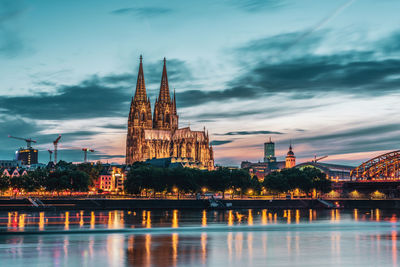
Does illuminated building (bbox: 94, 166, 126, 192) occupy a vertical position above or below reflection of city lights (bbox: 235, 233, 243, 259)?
above

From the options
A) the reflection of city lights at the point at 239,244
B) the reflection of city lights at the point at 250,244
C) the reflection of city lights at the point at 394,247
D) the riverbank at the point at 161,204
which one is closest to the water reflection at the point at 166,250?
the reflection of city lights at the point at 239,244

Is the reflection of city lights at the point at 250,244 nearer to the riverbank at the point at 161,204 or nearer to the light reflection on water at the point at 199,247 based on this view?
the light reflection on water at the point at 199,247

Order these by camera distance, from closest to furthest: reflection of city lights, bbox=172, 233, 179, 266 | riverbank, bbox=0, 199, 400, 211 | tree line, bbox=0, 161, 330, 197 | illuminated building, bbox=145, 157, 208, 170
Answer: reflection of city lights, bbox=172, 233, 179, 266, riverbank, bbox=0, 199, 400, 211, tree line, bbox=0, 161, 330, 197, illuminated building, bbox=145, 157, 208, 170

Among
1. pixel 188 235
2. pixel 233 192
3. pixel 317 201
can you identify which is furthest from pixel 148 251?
pixel 233 192

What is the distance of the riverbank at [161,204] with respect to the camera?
10329 centimetres

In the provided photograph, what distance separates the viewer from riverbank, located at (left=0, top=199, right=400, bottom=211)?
103 metres

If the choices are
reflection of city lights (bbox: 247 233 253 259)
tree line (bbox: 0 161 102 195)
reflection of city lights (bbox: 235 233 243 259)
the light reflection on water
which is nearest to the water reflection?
the light reflection on water

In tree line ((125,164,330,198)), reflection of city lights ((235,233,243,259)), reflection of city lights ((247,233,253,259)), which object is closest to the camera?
reflection of city lights ((235,233,243,259))


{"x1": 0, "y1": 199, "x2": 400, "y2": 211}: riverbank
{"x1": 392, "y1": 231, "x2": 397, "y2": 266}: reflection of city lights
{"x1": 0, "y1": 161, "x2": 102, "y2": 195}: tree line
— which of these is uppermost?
{"x1": 0, "y1": 161, "x2": 102, "y2": 195}: tree line

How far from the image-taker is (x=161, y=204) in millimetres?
111438

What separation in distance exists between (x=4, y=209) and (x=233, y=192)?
189 feet

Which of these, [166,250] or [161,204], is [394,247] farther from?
[161,204]

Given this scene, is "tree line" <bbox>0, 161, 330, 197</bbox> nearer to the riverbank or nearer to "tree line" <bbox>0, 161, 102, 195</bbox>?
"tree line" <bbox>0, 161, 102, 195</bbox>

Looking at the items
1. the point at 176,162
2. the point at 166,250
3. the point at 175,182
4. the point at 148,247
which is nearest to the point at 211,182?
the point at 175,182
